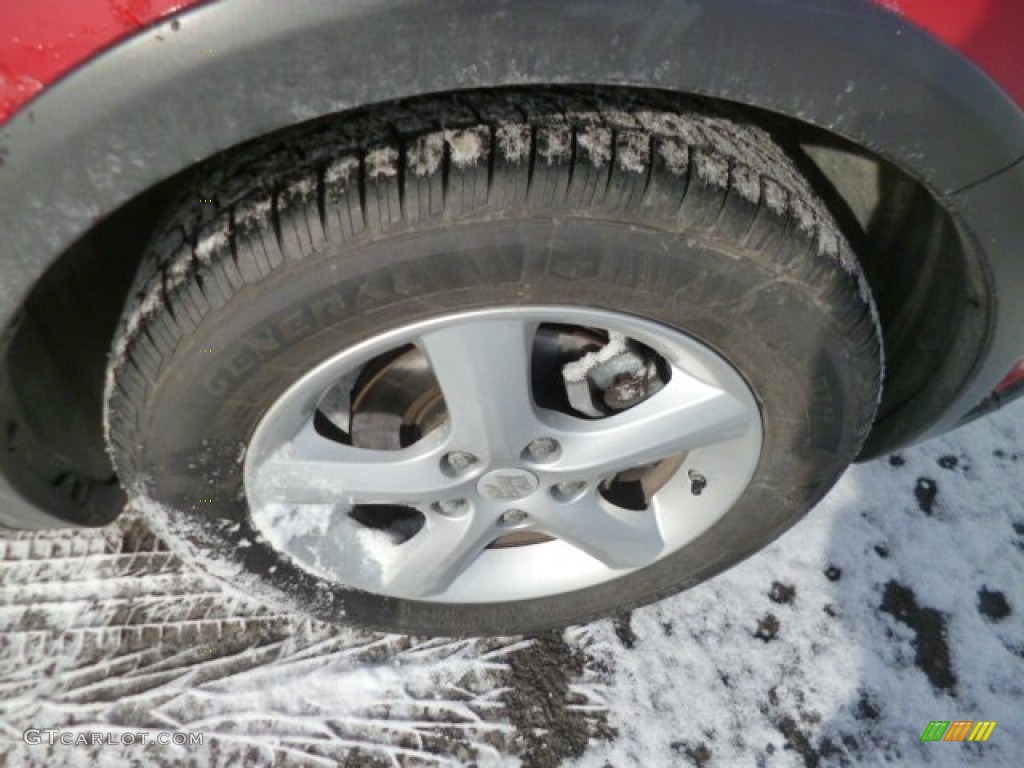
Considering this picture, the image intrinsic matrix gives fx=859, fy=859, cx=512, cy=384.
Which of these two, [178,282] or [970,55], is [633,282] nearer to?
[970,55]

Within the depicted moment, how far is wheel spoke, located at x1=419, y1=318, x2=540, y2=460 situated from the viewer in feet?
4.14

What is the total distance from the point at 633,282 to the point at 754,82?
31 centimetres

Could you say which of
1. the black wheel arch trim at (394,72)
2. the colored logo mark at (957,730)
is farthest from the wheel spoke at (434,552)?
the colored logo mark at (957,730)

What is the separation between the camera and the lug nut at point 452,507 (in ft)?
5.20

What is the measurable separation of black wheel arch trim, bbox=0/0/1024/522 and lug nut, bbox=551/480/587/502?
762mm

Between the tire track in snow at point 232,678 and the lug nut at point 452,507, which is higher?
the lug nut at point 452,507

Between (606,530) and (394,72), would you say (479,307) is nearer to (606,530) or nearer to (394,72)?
(394,72)

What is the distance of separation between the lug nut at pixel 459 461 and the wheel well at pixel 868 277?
23.7 inches

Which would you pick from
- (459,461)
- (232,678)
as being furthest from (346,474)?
(232,678)

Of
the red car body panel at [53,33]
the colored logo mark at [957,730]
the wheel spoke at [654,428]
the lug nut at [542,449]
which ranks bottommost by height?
the colored logo mark at [957,730]

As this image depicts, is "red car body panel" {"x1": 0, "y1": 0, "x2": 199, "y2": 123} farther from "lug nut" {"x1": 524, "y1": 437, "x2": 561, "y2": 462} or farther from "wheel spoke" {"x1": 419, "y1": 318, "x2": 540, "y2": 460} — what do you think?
"lug nut" {"x1": 524, "y1": 437, "x2": 561, "y2": 462}

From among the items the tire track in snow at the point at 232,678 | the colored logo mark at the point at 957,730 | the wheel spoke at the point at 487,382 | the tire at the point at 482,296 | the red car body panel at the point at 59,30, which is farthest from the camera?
the colored logo mark at the point at 957,730

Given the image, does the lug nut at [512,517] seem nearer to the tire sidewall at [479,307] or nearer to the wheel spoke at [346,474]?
the wheel spoke at [346,474]

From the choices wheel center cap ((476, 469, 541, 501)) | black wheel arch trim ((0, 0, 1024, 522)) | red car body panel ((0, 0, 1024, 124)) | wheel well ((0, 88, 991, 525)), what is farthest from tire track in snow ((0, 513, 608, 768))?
red car body panel ((0, 0, 1024, 124))
